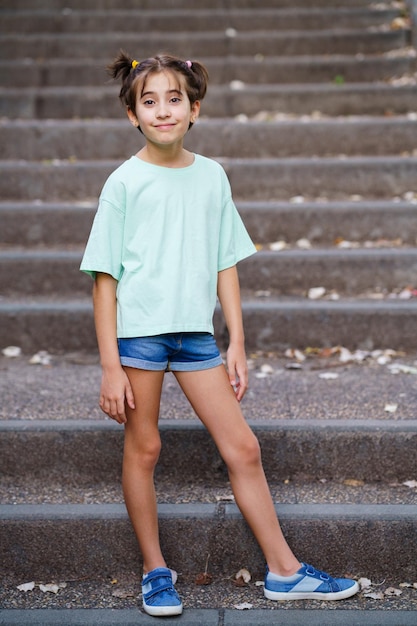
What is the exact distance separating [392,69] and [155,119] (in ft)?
13.4

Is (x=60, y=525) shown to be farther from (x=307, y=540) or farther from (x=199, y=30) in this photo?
(x=199, y=30)

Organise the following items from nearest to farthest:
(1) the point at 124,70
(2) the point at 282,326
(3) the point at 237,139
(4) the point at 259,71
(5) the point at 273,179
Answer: (1) the point at 124,70, (2) the point at 282,326, (5) the point at 273,179, (3) the point at 237,139, (4) the point at 259,71

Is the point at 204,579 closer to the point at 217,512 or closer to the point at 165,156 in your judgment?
the point at 217,512

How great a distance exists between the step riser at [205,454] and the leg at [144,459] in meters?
0.49

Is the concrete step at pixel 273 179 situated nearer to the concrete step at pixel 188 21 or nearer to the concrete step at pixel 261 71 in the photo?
the concrete step at pixel 261 71

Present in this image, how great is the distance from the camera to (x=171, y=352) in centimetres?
255

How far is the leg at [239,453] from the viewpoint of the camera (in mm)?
2580

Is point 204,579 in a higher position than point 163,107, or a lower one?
lower

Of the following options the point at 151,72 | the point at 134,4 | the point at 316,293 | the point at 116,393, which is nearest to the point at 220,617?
the point at 116,393

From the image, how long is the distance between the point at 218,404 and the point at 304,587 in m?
0.65

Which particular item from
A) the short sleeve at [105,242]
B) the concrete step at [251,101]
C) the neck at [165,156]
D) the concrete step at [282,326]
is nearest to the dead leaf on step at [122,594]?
the short sleeve at [105,242]

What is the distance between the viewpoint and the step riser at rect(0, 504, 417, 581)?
9.39ft

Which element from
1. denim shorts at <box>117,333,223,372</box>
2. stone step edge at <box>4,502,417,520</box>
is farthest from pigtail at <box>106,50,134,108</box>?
stone step edge at <box>4,502,417,520</box>

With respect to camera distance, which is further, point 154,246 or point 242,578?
point 242,578
